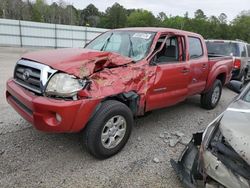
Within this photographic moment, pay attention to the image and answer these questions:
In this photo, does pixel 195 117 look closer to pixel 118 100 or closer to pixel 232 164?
pixel 118 100

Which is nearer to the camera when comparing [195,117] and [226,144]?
[226,144]

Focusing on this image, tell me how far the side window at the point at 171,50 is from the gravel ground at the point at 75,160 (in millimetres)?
1306

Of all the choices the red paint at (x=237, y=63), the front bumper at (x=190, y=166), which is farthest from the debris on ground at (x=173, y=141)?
the red paint at (x=237, y=63)

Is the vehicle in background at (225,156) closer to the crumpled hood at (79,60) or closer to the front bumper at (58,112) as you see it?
the front bumper at (58,112)

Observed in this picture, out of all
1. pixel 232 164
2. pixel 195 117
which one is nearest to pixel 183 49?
pixel 195 117

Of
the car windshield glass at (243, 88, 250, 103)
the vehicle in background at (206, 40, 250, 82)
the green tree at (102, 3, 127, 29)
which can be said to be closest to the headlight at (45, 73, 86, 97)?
the car windshield glass at (243, 88, 250, 103)

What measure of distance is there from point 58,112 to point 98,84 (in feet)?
2.06

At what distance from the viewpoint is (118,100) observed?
3822mm

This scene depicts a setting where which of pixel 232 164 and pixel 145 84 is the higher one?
pixel 145 84

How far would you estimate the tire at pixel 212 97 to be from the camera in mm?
6258

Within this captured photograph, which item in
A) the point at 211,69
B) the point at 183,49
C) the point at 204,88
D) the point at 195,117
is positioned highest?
the point at 183,49

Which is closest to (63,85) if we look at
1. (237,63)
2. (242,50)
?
(237,63)

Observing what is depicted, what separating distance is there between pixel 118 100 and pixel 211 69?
3079mm

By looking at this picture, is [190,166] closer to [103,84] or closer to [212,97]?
[103,84]
